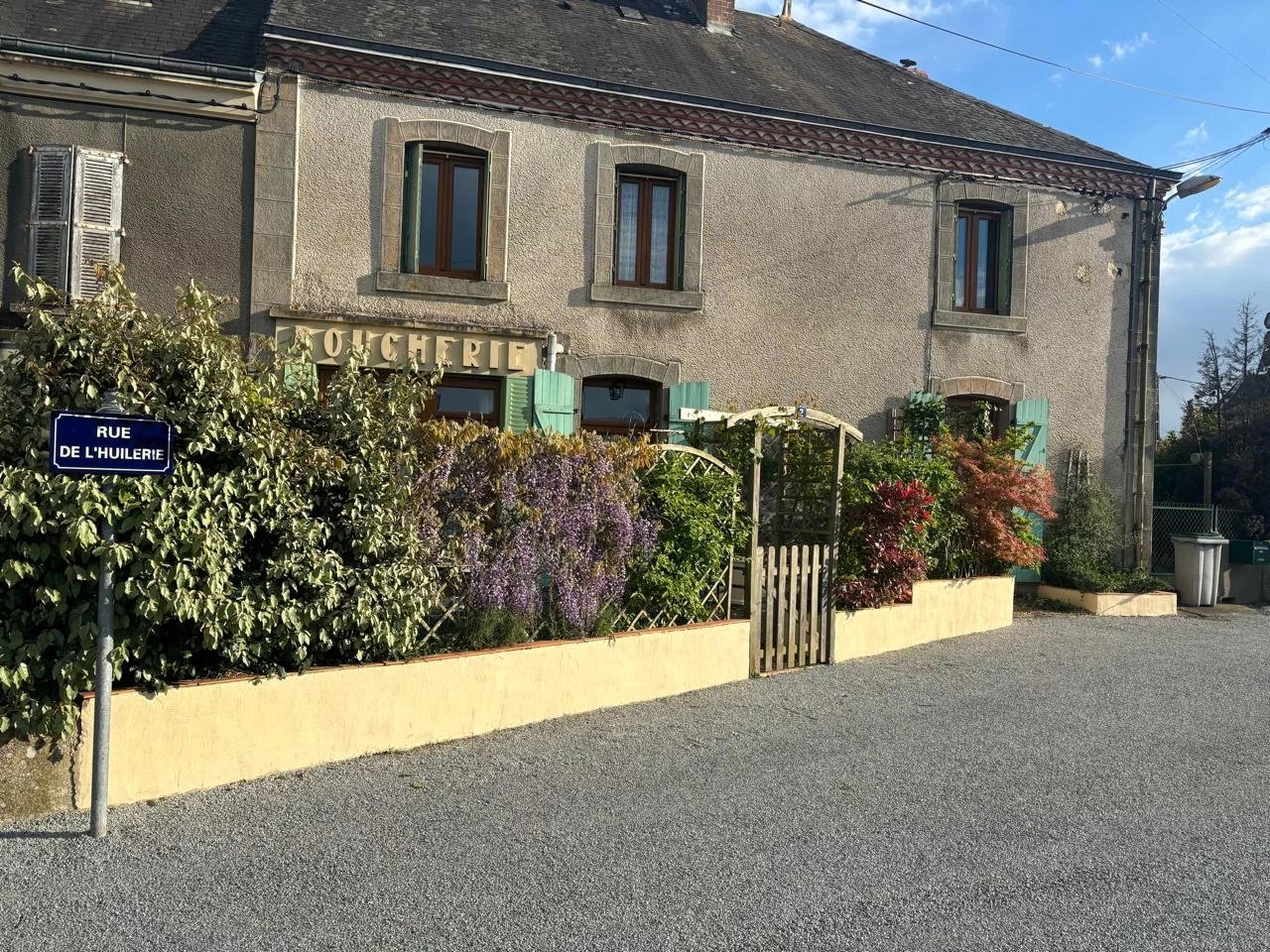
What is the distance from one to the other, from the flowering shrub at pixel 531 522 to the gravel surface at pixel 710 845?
72cm

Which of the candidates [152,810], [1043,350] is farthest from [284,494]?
[1043,350]

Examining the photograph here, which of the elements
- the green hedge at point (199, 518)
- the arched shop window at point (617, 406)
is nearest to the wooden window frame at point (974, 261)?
the arched shop window at point (617, 406)

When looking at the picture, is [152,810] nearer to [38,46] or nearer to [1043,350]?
[38,46]

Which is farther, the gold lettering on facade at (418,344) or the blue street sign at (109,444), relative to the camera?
the gold lettering on facade at (418,344)

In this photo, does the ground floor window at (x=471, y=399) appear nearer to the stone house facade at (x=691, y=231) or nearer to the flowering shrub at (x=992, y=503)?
the stone house facade at (x=691, y=231)

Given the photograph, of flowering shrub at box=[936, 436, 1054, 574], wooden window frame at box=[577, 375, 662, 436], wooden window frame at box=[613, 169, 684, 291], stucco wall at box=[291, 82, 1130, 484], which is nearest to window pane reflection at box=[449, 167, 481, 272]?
stucco wall at box=[291, 82, 1130, 484]

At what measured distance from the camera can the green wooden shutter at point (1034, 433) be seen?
42.9 feet

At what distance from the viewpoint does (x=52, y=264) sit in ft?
32.6

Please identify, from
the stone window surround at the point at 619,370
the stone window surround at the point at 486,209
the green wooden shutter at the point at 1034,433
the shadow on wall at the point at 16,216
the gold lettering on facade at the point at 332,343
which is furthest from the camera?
the green wooden shutter at the point at 1034,433

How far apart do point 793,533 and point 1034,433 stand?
5.45 m

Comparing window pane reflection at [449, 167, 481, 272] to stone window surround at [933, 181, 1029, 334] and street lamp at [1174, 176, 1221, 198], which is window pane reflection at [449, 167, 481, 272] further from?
street lamp at [1174, 176, 1221, 198]

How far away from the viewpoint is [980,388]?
43.1 feet

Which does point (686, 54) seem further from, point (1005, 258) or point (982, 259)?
point (1005, 258)

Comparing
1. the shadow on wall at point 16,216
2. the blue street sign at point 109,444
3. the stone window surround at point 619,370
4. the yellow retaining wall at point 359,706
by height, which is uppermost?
the shadow on wall at point 16,216
